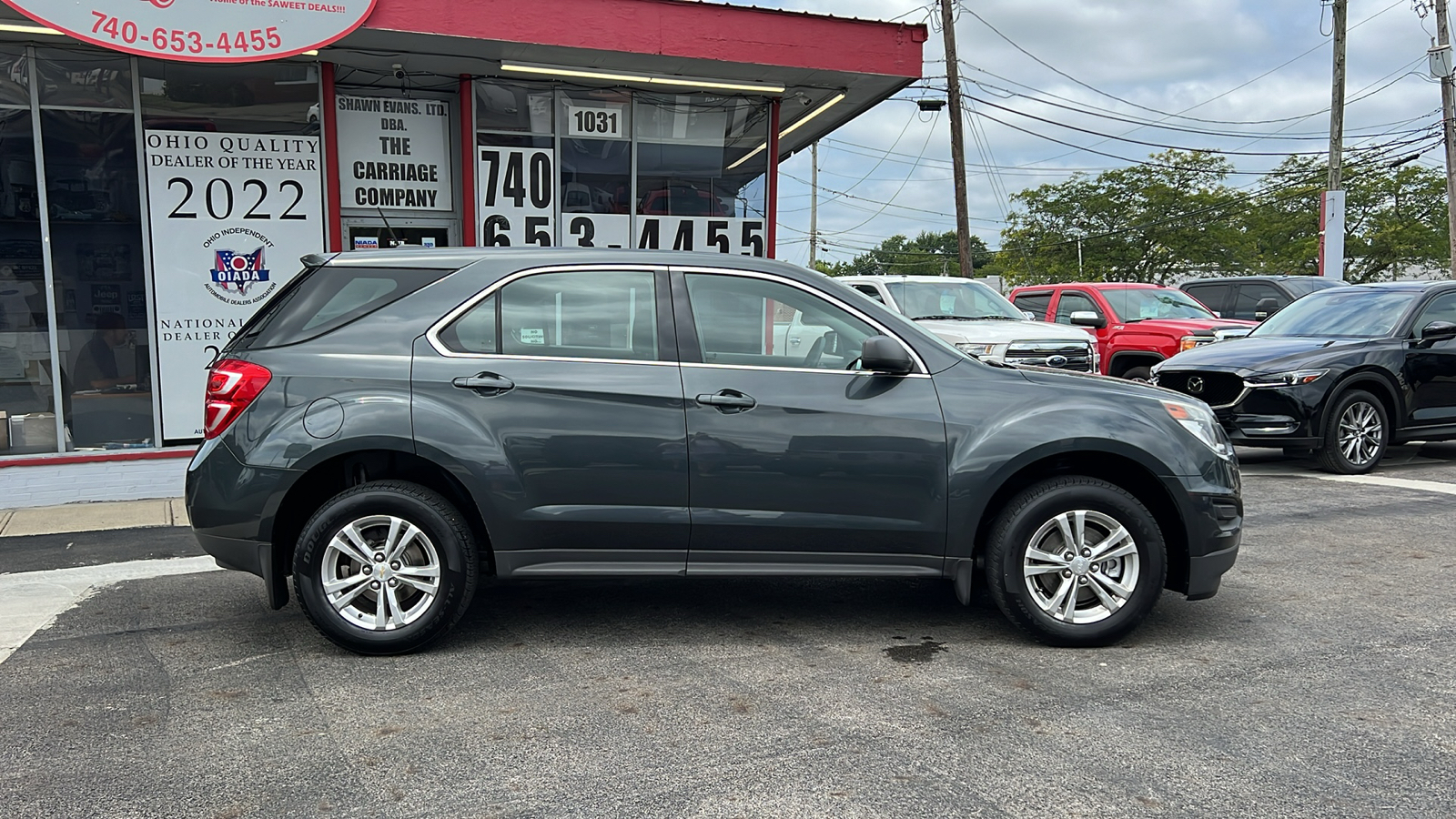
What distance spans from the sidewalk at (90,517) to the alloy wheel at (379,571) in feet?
13.6

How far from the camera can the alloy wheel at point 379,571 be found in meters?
4.60

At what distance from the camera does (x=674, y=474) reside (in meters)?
4.67

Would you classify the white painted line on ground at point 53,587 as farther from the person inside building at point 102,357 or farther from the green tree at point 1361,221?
the green tree at point 1361,221

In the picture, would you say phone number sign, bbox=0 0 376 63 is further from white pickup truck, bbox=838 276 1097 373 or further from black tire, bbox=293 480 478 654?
black tire, bbox=293 480 478 654

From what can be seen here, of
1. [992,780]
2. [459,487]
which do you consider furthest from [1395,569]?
[459,487]

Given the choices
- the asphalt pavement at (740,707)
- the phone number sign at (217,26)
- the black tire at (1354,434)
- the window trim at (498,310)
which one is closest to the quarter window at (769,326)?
the window trim at (498,310)

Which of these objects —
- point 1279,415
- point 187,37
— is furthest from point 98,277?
point 1279,415

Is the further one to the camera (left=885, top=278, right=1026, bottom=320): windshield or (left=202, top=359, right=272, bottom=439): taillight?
(left=885, top=278, right=1026, bottom=320): windshield

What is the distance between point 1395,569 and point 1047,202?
57640mm

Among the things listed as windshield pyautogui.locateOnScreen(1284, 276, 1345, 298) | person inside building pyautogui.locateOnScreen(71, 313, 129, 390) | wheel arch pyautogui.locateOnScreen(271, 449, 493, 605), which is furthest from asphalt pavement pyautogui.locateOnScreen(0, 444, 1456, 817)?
windshield pyautogui.locateOnScreen(1284, 276, 1345, 298)

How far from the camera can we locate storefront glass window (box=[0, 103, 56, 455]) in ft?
31.4

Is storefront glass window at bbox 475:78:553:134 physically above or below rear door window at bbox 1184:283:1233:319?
above

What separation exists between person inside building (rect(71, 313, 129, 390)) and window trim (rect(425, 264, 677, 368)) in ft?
22.4

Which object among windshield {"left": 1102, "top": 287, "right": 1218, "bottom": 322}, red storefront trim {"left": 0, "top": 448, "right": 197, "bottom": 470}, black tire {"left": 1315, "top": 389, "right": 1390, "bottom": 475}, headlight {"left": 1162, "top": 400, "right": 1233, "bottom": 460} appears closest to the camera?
headlight {"left": 1162, "top": 400, "right": 1233, "bottom": 460}
